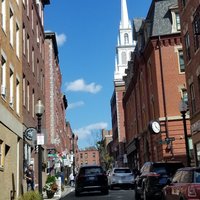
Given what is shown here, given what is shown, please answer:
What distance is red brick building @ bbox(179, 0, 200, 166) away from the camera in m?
23.8

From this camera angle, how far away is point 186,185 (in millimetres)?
11359

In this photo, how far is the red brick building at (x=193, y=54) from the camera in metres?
23.8

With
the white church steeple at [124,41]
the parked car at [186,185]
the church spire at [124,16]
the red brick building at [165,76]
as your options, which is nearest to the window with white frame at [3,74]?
the parked car at [186,185]

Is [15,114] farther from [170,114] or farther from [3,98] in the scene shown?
[170,114]

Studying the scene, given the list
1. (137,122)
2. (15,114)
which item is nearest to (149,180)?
(15,114)

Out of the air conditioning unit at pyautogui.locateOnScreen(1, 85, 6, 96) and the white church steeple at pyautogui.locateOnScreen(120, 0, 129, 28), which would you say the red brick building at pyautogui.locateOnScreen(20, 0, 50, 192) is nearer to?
the air conditioning unit at pyautogui.locateOnScreen(1, 85, 6, 96)

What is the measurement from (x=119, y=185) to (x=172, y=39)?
12.1m

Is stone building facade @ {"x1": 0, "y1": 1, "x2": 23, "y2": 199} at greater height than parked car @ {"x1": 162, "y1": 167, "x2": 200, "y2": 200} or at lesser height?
greater

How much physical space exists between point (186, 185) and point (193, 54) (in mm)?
14516

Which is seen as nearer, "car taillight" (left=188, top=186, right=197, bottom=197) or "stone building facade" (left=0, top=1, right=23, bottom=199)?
"car taillight" (left=188, top=186, right=197, bottom=197)

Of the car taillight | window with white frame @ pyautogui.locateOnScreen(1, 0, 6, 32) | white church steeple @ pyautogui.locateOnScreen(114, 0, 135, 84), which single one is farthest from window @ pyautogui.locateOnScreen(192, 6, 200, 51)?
white church steeple @ pyautogui.locateOnScreen(114, 0, 135, 84)

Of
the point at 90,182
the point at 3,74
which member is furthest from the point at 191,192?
the point at 90,182

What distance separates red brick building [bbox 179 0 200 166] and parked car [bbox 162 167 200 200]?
12.0 metres

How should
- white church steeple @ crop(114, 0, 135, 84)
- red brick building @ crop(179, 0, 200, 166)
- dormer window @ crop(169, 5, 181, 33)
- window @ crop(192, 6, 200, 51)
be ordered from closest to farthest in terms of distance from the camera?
window @ crop(192, 6, 200, 51), red brick building @ crop(179, 0, 200, 166), dormer window @ crop(169, 5, 181, 33), white church steeple @ crop(114, 0, 135, 84)
